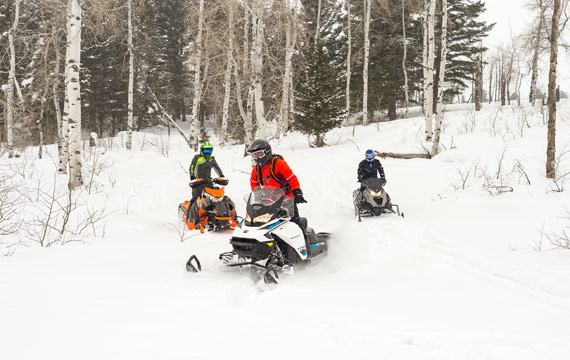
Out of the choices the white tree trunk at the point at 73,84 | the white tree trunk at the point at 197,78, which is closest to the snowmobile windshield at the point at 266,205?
the white tree trunk at the point at 73,84

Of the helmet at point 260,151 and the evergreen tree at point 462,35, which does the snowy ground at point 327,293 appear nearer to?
the helmet at point 260,151

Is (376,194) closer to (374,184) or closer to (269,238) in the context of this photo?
(374,184)

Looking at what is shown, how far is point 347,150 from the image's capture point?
A: 17.5 meters

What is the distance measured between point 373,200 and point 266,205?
4594 mm

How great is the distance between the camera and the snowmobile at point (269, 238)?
439cm

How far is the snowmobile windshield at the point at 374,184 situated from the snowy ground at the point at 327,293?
3.25 ft

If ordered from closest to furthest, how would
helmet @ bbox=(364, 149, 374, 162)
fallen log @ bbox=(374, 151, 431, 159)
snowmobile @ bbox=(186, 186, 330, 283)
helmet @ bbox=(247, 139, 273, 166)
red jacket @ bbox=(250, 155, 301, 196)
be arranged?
snowmobile @ bbox=(186, 186, 330, 283) → helmet @ bbox=(247, 139, 273, 166) → red jacket @ bbox=(250, 155, 301, 196) → helmet @ bbox=(364, 149, 374, 162) → fallen log @ bbox=(374, 151, 431, 159)

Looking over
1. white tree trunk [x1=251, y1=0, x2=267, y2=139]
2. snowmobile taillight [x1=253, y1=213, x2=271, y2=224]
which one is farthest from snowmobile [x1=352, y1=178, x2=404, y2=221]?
white tree trunk [x1=251, y1=0, x2=267, y2=139]

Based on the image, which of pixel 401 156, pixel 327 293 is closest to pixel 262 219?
pixel 327 293

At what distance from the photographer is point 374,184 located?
855cm

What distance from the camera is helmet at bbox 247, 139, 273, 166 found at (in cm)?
491

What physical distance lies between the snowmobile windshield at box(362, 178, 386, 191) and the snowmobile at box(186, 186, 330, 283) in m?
3.96

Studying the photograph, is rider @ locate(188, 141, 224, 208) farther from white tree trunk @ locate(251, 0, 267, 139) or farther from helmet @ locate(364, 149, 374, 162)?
white tree trunk @ locate(251, 0, 267, 139)

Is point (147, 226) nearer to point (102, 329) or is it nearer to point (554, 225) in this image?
point (102, 329)
